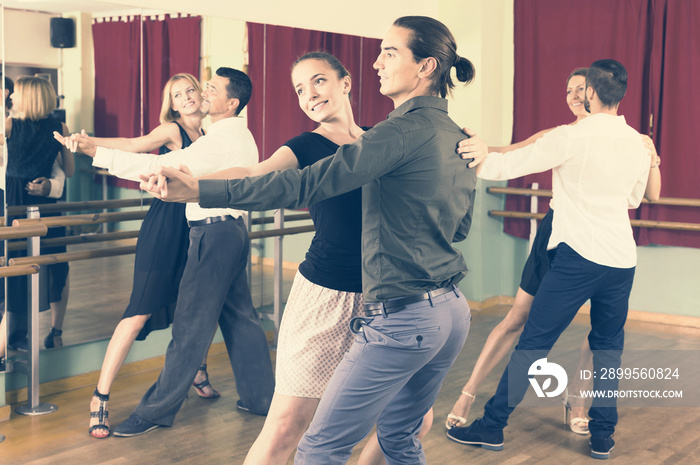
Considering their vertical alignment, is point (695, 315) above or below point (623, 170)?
below

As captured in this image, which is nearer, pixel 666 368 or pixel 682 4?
pixel 666 368

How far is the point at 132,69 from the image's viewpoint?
13.1ft

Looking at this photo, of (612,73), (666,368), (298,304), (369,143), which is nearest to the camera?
(369,143)

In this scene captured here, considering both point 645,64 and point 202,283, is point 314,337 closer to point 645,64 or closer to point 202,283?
point 202,283

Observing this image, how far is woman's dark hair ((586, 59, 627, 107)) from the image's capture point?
2953 mm

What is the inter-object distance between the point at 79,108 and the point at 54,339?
110 cm

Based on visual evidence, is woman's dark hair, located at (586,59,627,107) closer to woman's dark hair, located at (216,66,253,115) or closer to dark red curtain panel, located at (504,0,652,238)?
woman's dark hair, located at (216,66,253,115)

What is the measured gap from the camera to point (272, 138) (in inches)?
194

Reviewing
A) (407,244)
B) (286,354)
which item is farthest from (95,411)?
(407,244)

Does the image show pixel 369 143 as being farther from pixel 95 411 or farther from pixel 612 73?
pixel 95 411

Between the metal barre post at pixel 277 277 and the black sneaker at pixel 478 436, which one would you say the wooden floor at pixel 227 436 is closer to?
the black sneaker at pixel 478 436

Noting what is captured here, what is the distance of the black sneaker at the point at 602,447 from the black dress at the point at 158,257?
1906mm

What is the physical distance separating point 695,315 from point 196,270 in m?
3.76

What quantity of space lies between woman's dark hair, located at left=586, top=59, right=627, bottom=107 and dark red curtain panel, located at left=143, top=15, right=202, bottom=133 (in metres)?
2.14
